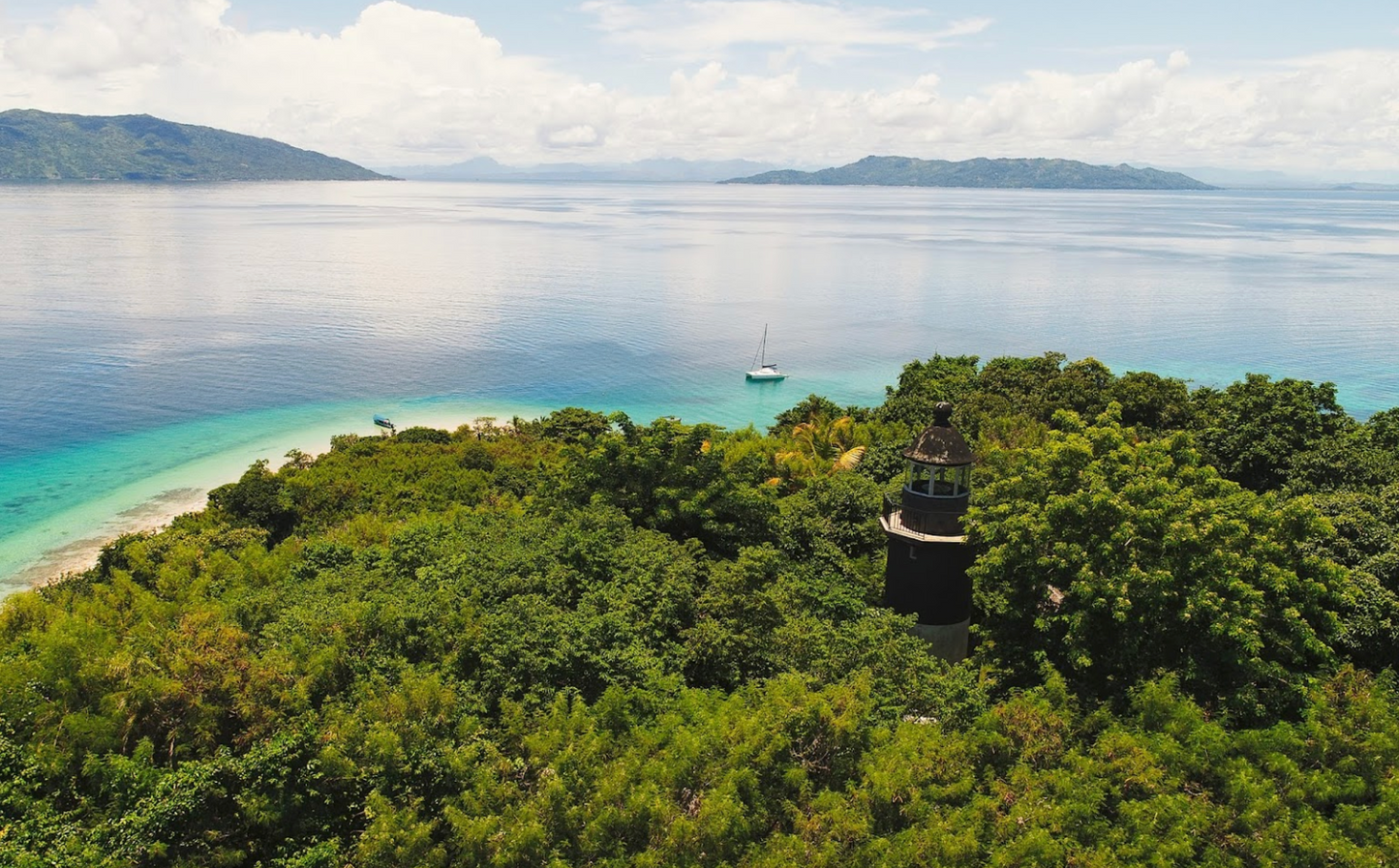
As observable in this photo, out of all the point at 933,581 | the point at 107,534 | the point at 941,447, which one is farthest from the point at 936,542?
the point at 107,534

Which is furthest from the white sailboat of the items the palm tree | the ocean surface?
the palm tree

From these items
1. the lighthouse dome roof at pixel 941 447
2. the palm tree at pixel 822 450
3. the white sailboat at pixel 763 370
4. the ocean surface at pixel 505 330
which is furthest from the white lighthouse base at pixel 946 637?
the white sailboat at pixel 763 370

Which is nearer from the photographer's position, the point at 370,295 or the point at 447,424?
the point at 447,424

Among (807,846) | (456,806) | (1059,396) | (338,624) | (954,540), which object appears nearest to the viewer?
(807,846)

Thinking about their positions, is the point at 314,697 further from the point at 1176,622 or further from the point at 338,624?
the point at 1176,622

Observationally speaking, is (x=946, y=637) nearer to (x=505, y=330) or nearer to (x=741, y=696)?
(x=741, y=696)

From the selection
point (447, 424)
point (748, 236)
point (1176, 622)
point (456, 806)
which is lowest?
point (447, 424)

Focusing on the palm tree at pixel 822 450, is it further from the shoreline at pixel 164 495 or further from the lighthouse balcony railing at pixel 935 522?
the shoreline at pixel 164 495

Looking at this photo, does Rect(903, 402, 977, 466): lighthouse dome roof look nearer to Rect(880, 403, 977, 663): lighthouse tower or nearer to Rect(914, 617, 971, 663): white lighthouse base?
Rect(880, 403, 977, 663): lighthouse tower

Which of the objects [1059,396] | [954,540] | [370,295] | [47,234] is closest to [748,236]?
[370,295]
